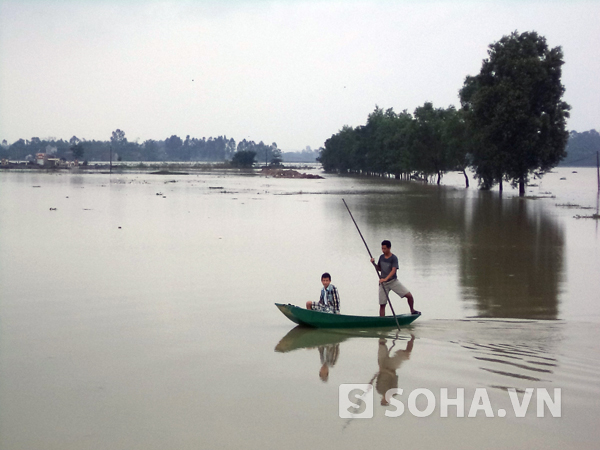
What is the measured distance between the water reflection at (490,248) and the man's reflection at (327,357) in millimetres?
3582

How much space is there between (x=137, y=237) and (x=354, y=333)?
607 inches

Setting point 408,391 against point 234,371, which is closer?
point 408,391

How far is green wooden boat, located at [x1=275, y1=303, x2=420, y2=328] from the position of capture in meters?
11.2

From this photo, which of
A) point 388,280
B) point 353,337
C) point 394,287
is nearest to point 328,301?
point 353,337

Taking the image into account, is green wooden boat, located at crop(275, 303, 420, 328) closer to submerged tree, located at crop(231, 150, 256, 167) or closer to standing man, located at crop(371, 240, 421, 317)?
standing man, located at crop(371, 240, 421, 317)

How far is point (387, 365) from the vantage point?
31.6ft

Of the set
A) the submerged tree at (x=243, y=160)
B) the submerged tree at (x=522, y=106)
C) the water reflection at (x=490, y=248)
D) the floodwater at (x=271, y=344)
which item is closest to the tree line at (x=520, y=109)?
the submerged tree at (x=522, y=106)

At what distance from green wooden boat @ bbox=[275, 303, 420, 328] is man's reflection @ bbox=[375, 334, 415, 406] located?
1.47 feet

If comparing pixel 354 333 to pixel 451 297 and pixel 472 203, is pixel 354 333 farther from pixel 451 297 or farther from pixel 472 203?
pixel 472 203

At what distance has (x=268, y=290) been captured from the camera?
1542cm

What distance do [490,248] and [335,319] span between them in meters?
12.5

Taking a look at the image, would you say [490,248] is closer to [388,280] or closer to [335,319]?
[388,280]

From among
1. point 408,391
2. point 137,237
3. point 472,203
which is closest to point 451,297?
point 408,391

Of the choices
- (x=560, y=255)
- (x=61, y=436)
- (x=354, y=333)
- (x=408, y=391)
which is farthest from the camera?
(x=560, y=255)
